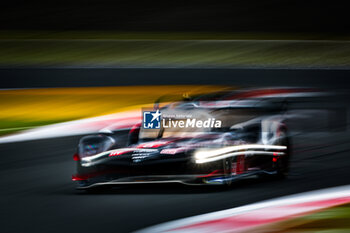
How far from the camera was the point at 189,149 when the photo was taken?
6.14 meters

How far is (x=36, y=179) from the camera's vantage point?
730cm

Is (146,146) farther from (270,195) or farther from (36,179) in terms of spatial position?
(36,179)

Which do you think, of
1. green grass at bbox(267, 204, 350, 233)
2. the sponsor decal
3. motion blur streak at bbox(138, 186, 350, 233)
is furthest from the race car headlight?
green grass at bbox(267, 204, 350, 233)

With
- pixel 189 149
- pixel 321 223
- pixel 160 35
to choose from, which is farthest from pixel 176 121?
pixel 160 35

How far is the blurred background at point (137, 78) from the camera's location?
596 centimetres

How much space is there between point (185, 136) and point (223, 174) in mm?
500

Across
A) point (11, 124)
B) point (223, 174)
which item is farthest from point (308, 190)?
point (11, 124)

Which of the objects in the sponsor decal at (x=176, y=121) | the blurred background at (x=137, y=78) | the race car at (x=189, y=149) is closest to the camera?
the blurred background at (x=137, y=78)

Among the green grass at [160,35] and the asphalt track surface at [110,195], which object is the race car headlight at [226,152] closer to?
the asphalt track surface at [110,195]

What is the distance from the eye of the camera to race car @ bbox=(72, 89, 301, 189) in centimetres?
612

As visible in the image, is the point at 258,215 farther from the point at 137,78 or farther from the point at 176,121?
the point at 137,78

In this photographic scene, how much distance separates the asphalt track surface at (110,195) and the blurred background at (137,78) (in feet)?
0.04

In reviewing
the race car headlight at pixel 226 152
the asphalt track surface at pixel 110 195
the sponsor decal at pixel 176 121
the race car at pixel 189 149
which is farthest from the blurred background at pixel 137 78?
the sponsor decal at pixel 176 121

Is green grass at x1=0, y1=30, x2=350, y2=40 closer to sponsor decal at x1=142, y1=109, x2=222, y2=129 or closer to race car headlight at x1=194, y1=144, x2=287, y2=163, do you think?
race car headlight at x1=194, y1=144, x2=287, y2=163
